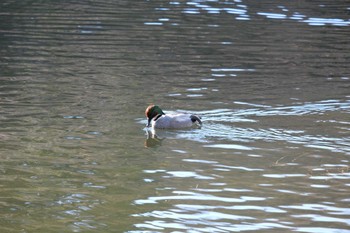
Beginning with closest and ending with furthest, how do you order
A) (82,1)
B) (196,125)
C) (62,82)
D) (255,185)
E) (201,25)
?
1. (255,185)
2. (196,125)
3. (62,82)
4. (201,25)
5. (82,1)

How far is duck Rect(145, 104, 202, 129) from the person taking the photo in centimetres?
1589

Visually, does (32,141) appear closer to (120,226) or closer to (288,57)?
(120,226)

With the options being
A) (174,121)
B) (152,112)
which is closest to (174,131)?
(174,121)

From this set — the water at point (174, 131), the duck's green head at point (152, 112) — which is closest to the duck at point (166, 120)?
the duck's green head at point (152, 112)

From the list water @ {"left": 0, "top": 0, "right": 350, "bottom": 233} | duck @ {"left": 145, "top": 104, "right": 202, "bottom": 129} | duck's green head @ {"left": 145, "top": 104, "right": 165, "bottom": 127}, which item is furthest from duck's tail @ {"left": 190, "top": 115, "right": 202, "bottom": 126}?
duck's green head @ {"left": 145, "top": 104, "right": 165, "bottom": 127}

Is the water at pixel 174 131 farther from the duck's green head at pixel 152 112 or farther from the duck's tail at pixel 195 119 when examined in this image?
the duck's green head at pixel 152 112

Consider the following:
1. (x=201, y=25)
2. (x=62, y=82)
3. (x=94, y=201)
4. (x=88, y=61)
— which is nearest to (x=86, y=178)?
(x=94, y=201)

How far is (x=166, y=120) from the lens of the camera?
52.9ft

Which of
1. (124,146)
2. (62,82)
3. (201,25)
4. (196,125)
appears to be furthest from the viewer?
(201,25)

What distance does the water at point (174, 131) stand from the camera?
37.9 feet

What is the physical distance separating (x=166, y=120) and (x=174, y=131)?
23 cm

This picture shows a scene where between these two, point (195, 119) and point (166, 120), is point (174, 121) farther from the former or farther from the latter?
point (195, 119)

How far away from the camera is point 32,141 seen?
49.3ft

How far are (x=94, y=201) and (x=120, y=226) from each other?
1.09m
